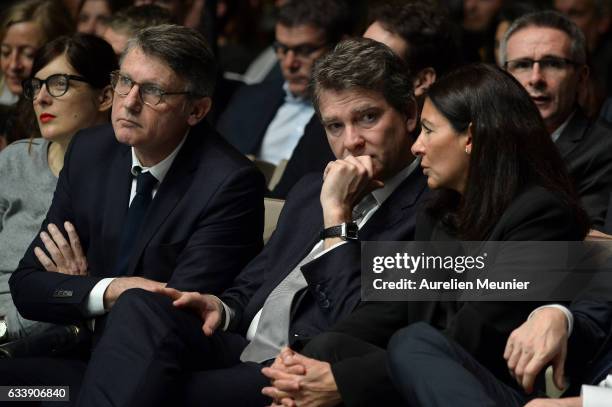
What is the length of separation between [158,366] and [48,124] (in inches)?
56.7

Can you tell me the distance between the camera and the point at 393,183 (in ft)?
11.1

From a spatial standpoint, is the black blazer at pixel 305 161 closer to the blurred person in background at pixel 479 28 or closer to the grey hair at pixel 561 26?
the grey hair at pixel 561 26

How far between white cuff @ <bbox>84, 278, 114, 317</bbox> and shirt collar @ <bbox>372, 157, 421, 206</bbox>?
856 millimetres

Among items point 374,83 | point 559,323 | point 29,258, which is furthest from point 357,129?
point 29,258

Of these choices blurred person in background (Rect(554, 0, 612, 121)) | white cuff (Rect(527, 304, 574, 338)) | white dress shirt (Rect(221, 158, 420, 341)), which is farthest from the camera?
blurred person in background (Rect(554, 0, 612, 121))

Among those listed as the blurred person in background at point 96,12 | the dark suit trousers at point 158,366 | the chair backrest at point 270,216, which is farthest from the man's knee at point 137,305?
the blurred person in background at point 96,12

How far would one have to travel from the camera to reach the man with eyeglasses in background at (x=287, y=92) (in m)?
5.33

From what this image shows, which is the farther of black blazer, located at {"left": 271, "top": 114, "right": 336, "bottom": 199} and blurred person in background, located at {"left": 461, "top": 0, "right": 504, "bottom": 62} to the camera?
blurred person in background, located at {"left": 461, "top": 0, "right": 504, "bottom": 62}

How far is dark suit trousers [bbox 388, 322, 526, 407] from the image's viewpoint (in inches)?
99.7

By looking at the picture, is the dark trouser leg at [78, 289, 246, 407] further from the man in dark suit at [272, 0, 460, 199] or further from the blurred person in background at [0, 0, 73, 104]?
the blurred person in background at [0, 0, 73, 104]

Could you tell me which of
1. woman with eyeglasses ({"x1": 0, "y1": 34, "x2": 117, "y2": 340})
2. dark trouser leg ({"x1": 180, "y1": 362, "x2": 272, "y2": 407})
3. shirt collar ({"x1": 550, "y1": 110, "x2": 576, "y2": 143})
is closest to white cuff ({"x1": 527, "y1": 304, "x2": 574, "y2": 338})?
dark trouser leg ({"x1": 180, "y1": 362, "x2": 272, "y2": 407})

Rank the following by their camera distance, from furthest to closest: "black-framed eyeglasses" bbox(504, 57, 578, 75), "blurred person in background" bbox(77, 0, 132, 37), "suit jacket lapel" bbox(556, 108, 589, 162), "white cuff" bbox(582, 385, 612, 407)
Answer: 1. "blurred person in background" bbox(77, 0, 132, 37)
2. "black-framed eyeglasses" bbox(504, 57, 578, 75)
3. "suit jacket lapel" bbox(556, 108, 589, 162)
4. "white cuff" bbox(582, 385, 612, 407)

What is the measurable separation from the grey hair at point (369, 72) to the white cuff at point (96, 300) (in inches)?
35.5

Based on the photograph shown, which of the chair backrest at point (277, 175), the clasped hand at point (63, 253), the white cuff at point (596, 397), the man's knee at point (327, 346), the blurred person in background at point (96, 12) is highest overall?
the blurred person in background at point (96, 12)
